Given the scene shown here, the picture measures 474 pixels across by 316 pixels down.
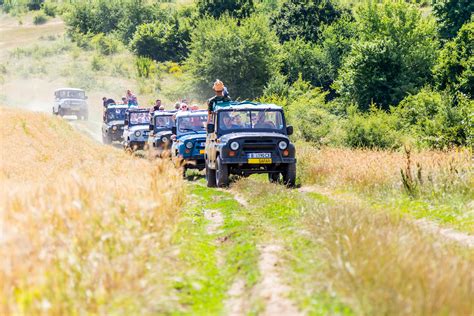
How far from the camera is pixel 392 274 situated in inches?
235

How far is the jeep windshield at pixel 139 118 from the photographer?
29.7 metres

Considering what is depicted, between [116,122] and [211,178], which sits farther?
[116,122]

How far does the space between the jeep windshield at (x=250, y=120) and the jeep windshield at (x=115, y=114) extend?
1693 centimetres

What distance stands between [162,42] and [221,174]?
59.2 meters

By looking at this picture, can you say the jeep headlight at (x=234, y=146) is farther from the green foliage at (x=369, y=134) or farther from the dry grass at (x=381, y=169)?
the green foliage at (x=369, y=134)

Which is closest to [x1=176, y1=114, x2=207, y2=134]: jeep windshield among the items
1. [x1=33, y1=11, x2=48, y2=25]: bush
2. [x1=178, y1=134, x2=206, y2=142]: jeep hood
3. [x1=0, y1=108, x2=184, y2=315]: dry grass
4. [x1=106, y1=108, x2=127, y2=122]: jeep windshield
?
[x1=178, y1=134, x2=206, y2=142]: jeep hood

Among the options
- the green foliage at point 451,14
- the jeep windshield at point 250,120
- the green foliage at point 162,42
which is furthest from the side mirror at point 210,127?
the green foliage at point 162,42

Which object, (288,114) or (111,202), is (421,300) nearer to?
(111,202)

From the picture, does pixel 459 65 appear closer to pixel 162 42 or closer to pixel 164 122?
pixel 164 122

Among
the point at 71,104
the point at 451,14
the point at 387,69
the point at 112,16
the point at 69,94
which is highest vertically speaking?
the point at 112,16

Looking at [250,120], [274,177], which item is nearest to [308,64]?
[274,177]


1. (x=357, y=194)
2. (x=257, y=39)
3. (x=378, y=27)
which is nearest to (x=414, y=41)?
(x=378, y=27)

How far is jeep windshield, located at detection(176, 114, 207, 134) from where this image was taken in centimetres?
2150

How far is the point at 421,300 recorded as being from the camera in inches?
206
